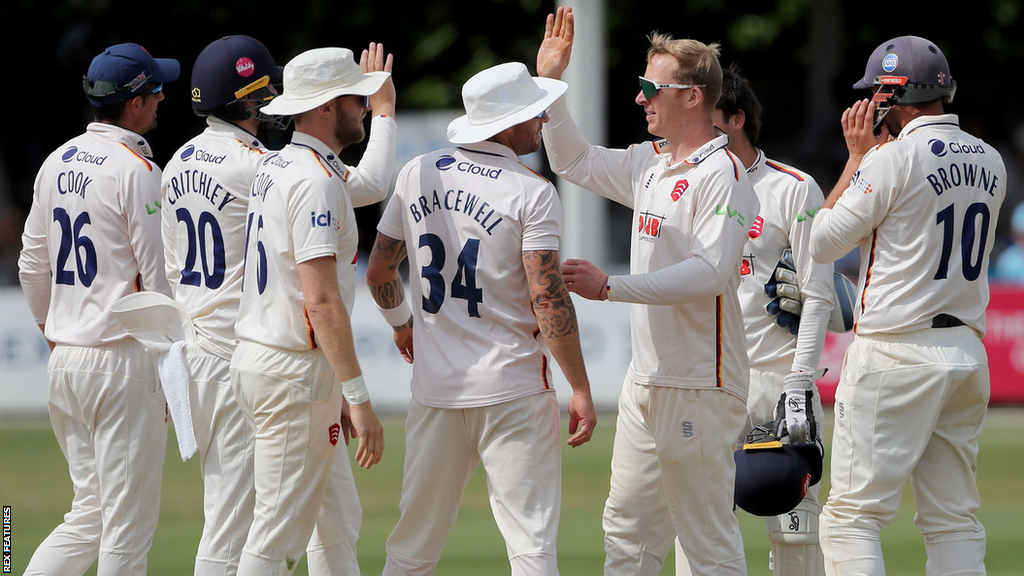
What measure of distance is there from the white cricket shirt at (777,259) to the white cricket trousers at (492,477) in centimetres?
143

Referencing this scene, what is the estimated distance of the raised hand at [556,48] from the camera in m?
5.68

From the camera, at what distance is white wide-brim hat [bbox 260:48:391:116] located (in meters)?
5.13

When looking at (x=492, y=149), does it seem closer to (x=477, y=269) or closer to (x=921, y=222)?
(x=477, y=269)

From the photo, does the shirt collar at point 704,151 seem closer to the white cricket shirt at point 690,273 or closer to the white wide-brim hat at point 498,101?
the white cricket shirt at point 690,273

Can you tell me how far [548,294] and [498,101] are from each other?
32.9 inches

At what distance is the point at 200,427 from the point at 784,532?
276 centimetres

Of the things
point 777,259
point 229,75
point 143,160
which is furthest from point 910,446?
point 143,160

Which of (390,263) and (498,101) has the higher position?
(498,101)

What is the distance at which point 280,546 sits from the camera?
495 centimetres

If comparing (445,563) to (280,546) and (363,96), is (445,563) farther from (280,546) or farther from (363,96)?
(363,96)

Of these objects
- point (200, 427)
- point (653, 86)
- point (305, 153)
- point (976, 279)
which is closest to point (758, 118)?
point (653, 86)

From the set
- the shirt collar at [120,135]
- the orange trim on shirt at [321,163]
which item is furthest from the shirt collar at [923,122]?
the shirt collar at [120,135]

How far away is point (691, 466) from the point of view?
17.1 feet

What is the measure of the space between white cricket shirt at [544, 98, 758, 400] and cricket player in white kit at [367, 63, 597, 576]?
43cm
